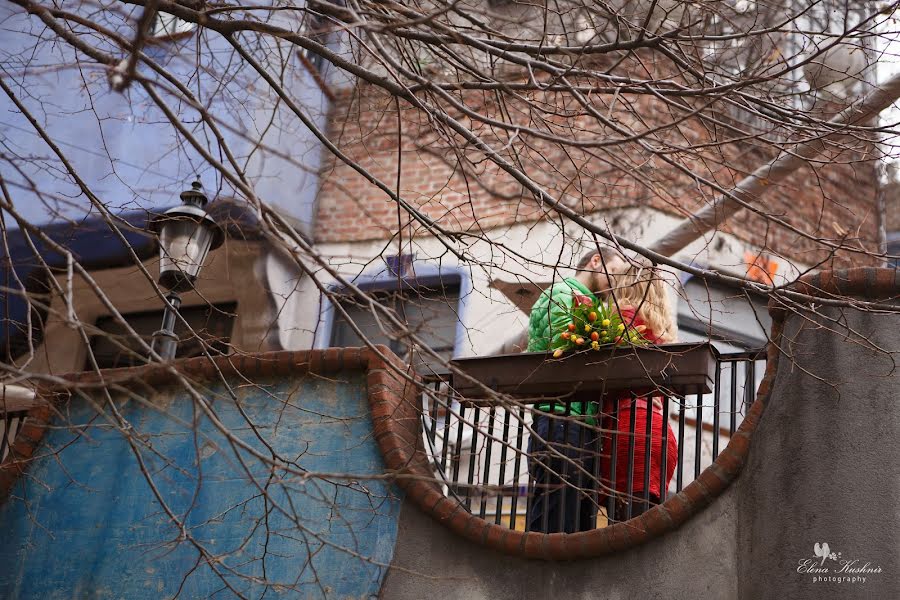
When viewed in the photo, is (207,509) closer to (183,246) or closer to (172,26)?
(183,246)

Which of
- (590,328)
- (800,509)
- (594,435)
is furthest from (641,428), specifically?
(800,509)

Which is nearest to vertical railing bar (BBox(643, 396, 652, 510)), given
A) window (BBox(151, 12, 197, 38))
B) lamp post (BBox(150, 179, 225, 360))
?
lamp post (BBox(150, 179, 225, 360))

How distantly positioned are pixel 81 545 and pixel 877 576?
14.8ft

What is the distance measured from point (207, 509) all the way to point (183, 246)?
5.37 ft

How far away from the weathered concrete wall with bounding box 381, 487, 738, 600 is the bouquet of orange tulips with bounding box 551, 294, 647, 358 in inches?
37.5

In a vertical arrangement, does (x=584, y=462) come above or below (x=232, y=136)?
below

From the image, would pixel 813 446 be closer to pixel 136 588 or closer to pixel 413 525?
pixel 413 525

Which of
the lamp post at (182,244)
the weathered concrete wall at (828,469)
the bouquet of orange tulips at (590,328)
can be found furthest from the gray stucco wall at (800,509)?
the lamp post at (182,244)

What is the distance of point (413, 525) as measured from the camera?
18.7ft

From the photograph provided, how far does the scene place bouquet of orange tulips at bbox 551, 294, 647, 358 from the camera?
5.37 metres

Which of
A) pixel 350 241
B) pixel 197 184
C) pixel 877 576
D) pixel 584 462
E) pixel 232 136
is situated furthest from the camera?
pixel 350 241

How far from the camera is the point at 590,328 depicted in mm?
5418

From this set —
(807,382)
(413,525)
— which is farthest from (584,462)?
(807,382)

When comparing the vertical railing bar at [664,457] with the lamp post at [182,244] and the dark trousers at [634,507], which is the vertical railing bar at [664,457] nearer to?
the dark trousers at [634,507]
